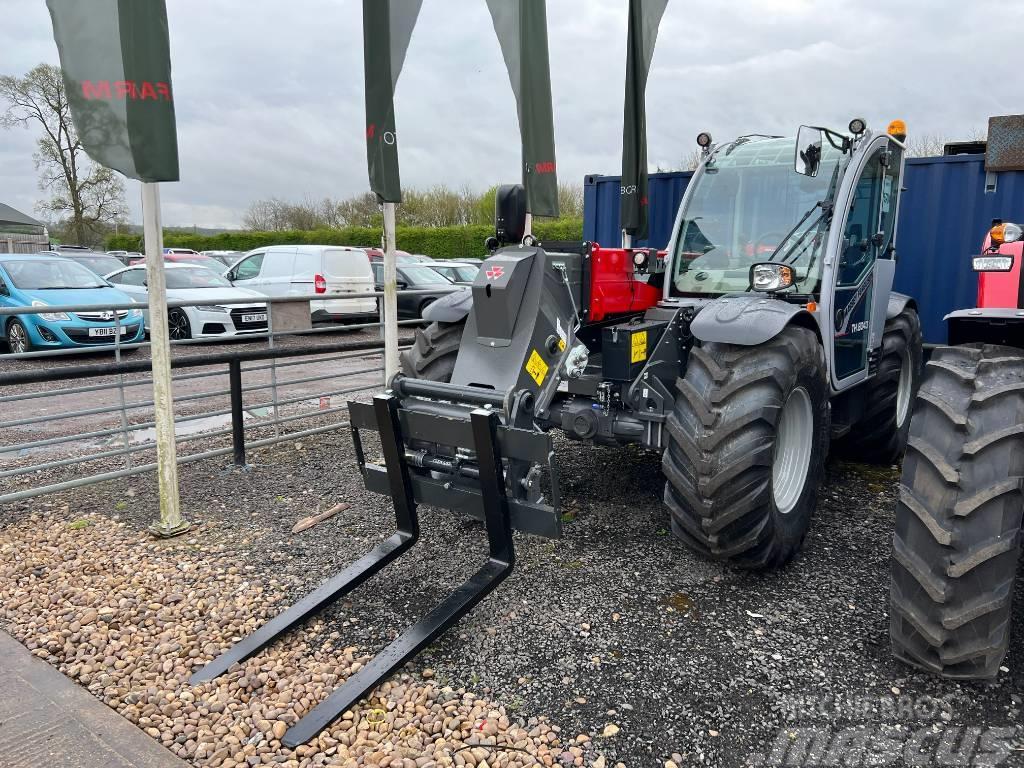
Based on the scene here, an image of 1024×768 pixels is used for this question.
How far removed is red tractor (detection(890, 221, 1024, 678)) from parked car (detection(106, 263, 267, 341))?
10.3 metres

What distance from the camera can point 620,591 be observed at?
3.67 metres

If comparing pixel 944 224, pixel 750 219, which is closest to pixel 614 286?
pixel 750 219

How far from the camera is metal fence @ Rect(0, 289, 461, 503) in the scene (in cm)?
501

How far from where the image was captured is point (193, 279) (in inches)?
528

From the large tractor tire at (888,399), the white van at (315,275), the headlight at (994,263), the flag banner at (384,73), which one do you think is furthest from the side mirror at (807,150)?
the white van at (315,275)

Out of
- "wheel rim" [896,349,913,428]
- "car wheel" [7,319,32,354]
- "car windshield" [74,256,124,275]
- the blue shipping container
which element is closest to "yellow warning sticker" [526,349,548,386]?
"wheel rim" [896,349,913,428]

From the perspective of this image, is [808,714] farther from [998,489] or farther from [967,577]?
[998,489]

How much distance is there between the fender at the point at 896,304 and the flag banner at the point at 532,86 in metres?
2.72

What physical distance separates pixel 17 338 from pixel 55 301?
0.72 m

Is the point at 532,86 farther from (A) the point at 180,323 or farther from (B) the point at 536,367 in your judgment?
(A) the point at 180,323

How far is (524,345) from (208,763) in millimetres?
2248

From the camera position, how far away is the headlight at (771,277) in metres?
4.08

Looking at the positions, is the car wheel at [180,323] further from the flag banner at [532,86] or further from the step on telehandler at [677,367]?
the step on telehandler at [677,367]

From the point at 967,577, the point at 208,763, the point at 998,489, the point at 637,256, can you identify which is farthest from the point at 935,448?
the point at 208,763
